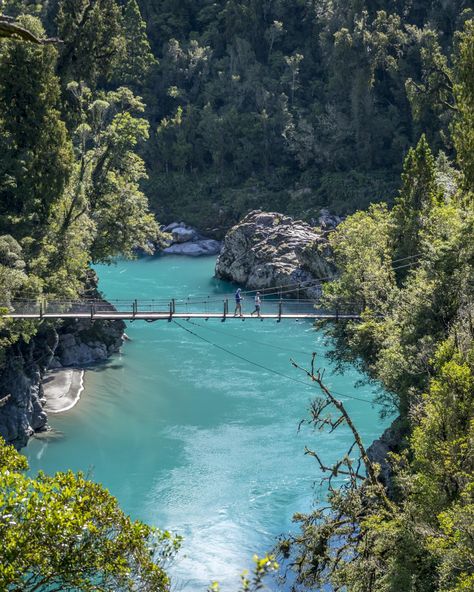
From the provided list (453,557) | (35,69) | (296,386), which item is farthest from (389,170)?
(453,557)

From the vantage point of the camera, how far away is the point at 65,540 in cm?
823

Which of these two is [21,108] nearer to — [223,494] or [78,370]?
[78,370]

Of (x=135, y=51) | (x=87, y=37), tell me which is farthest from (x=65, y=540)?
(x=135, y=51)

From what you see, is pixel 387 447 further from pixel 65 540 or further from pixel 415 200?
pixel 65 540

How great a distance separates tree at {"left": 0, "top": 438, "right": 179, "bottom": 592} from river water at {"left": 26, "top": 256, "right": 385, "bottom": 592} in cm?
830

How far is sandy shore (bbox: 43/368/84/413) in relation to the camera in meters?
27.9

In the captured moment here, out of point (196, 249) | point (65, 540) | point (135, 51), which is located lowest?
point (65, 540)

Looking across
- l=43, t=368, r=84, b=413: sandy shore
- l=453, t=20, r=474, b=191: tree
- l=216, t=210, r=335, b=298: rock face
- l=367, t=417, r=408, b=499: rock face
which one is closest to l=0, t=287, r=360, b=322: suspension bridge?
l=43, t=368, r=84, b=413: sandy shore

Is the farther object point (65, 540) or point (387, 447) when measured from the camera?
point (387, 447)

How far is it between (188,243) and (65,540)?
52.0m

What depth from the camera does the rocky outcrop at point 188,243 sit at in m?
58.4

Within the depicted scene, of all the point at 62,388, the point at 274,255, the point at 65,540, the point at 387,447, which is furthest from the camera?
the point at 274,255

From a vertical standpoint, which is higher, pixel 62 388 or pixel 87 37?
pixel 87 37

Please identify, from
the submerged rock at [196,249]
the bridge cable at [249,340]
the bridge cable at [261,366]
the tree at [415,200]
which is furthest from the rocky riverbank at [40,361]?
the submerged rock at [196,249]
